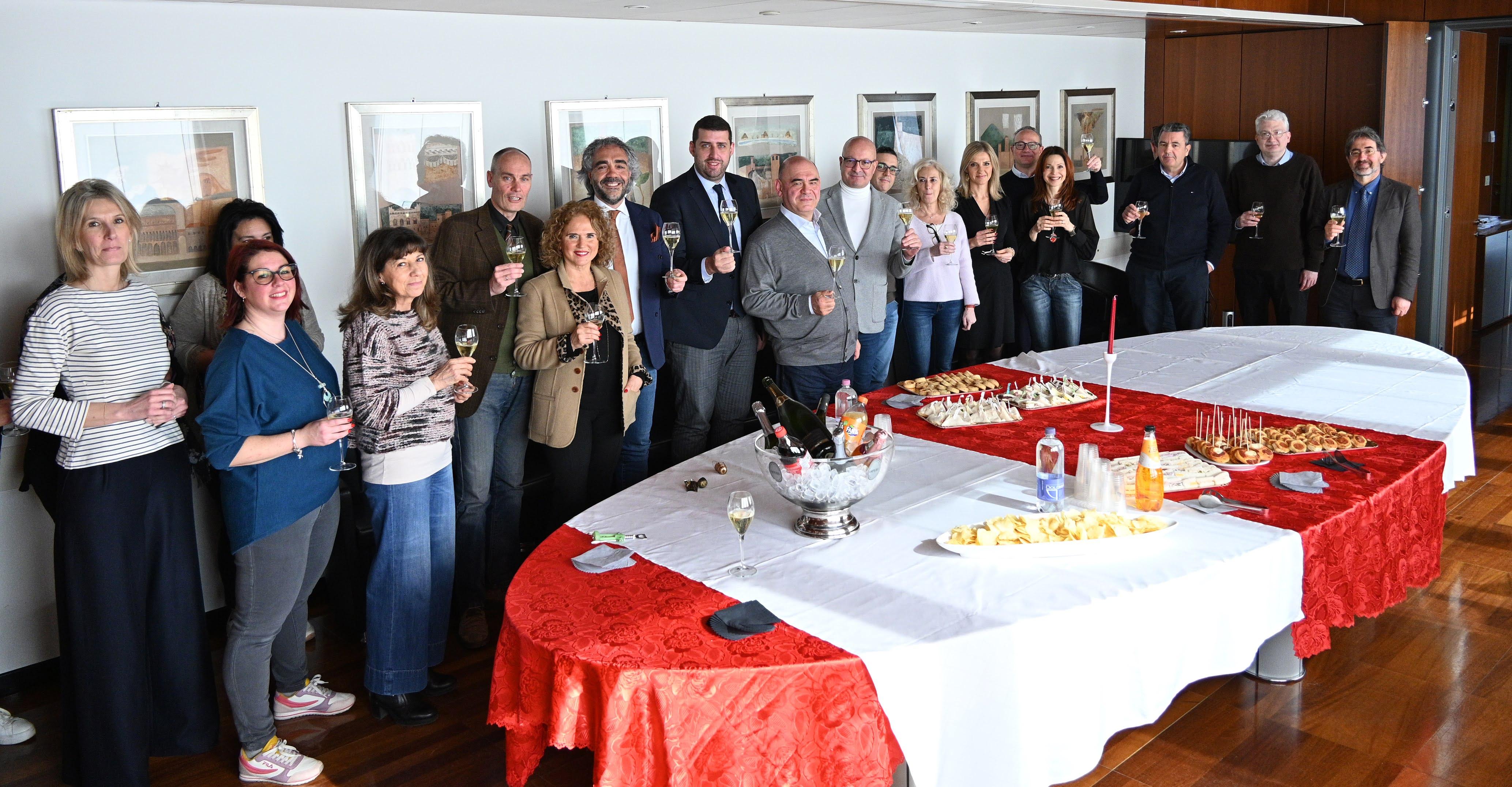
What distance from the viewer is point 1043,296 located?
645 cm

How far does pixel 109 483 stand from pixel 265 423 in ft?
1.58

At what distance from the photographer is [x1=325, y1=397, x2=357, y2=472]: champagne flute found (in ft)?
A: 10.3

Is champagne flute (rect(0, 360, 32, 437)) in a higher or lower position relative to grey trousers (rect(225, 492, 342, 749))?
higher

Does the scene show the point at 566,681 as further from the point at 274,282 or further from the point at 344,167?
the point at 344,167

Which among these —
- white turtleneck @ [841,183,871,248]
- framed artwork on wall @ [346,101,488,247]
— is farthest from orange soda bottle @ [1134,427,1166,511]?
framed artwork on wall @ [346,101,488,247]

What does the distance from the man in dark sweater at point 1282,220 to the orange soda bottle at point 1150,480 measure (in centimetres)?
404

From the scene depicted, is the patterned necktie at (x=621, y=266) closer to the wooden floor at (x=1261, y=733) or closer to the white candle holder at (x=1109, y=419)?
the wooden floor at (x=1261, y=733)

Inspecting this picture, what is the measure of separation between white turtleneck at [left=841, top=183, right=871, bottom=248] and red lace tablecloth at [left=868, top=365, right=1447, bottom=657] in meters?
1.30

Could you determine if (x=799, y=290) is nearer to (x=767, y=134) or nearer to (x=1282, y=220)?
(x=767, y=134)

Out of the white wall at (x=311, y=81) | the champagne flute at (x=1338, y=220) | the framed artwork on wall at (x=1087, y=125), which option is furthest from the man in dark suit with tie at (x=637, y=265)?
the framed artwork on wall at (x=1087, y=125)

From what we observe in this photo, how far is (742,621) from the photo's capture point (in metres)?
2.58

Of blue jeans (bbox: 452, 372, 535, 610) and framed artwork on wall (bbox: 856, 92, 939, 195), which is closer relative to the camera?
blue jeans (bbox: 452, 372, 535, 610)

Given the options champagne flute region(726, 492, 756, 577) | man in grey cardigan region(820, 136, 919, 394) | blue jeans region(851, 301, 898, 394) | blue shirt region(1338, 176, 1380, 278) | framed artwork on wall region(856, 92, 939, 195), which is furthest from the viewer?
framed artwork on wall region(856, 92, 939, 195)

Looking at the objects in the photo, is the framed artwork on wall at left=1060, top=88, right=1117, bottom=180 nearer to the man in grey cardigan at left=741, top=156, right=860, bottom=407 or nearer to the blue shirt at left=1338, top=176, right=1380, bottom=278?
the blue shirt at left=1338, top=176, right=1380, bottom=278
